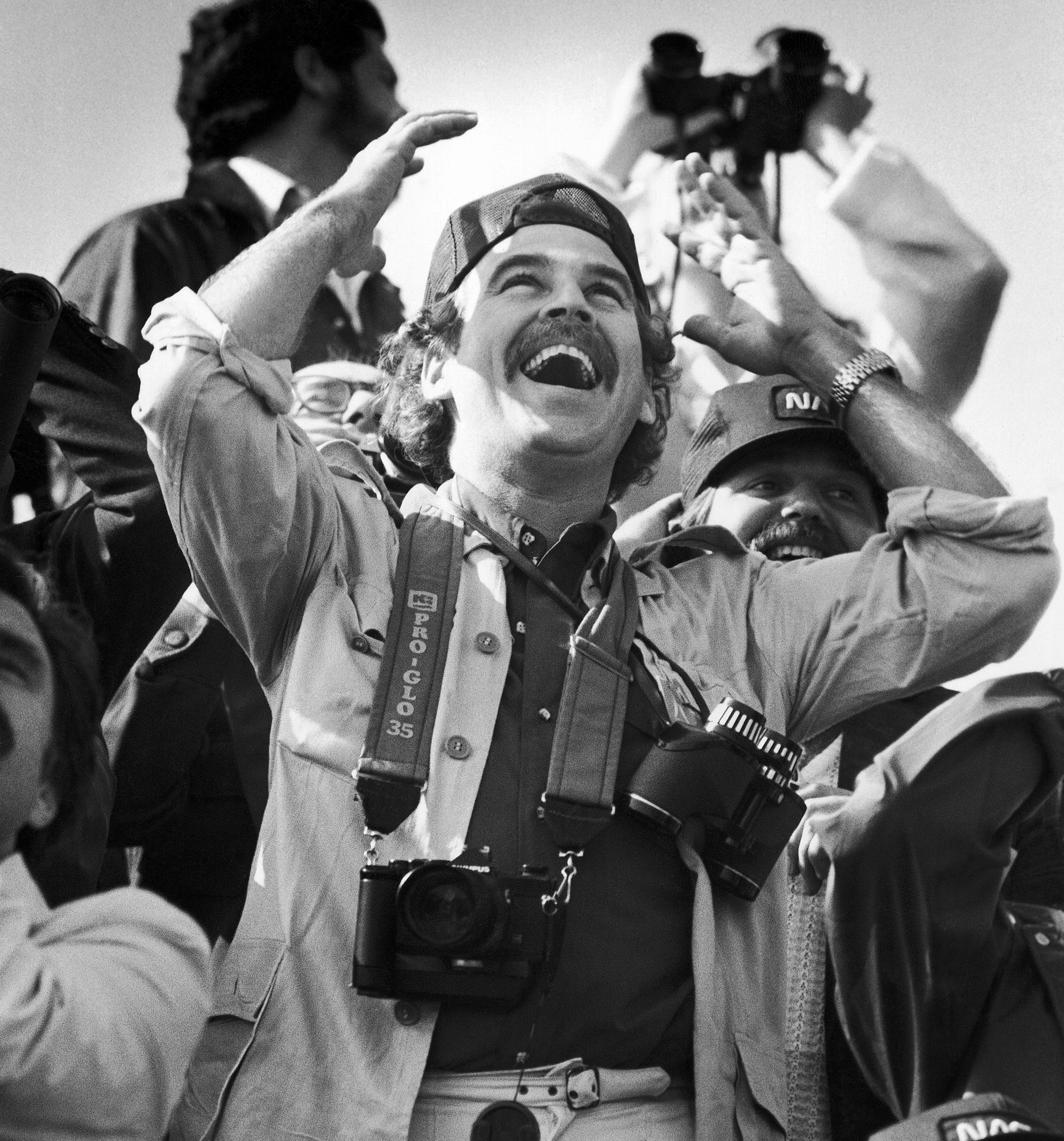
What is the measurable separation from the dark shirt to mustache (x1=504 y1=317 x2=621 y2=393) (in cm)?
54

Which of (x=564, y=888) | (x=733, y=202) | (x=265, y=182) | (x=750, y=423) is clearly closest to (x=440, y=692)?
(x=564, y=888)

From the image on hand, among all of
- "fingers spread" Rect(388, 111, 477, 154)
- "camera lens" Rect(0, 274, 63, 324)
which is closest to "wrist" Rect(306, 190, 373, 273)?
"fingers spread" Rect(388, 111, 477, 154)

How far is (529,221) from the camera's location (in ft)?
11.7

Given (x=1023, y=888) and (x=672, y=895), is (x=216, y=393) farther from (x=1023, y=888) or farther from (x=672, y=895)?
(x=1023, y=888)

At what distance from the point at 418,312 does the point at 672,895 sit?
4.25 ft

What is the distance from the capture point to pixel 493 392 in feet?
11.3

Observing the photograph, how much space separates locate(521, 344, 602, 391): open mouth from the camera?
3414mm

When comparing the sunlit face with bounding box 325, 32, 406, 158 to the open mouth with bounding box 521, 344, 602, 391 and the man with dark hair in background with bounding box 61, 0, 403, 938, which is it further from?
the open mouth with bounding box 521, 344, 602, 391

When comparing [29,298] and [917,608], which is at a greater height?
[29,298]

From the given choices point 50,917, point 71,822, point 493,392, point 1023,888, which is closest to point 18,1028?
point 50,917

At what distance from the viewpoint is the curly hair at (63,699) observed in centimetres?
236

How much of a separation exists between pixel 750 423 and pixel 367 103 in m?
1.76

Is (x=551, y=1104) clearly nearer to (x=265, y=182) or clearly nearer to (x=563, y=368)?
(x=563, y=368)

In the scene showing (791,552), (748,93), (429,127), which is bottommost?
(791,552)
